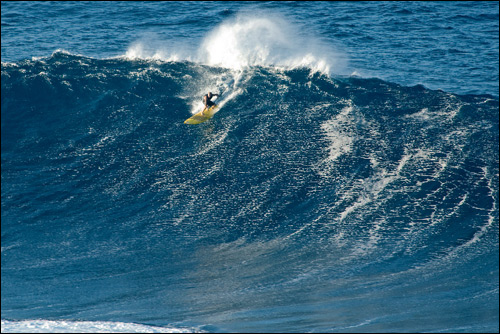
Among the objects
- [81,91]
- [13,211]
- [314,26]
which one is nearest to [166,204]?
[13,211]

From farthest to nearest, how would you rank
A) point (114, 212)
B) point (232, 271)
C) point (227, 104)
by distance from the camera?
point (227, 104), point (114, 212), point (232, 271)

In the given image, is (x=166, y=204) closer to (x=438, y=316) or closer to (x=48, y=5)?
(x=438, y=316)

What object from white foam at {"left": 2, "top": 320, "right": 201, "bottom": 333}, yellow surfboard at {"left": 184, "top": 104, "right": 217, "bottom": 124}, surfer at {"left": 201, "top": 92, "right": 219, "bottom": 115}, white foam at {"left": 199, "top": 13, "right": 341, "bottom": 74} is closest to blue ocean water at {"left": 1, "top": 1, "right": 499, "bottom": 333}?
white foam at {"left": 2, "top": 320, "right": 201, "bottom": 333}

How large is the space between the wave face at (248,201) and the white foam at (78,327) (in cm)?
35

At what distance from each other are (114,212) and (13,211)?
423 centimetres

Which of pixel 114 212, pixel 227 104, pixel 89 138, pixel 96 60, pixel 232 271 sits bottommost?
pixel 232 271

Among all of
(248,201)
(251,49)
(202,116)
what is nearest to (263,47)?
(251,49)

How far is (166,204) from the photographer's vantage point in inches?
948

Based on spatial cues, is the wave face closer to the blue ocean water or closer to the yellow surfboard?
the blue ocean water

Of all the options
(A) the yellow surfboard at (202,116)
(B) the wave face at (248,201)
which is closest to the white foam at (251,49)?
(B) the wave face at (248,201)

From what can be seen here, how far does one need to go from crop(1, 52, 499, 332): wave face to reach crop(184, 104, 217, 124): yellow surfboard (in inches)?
18.4

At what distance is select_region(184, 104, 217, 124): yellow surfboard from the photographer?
2935 centimetres

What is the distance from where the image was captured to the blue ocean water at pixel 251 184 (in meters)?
19.8

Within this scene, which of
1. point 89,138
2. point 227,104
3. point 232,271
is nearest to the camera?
point 232,271
